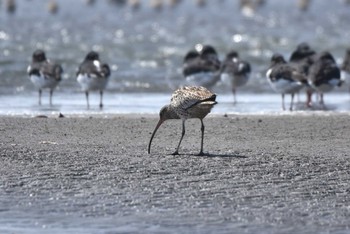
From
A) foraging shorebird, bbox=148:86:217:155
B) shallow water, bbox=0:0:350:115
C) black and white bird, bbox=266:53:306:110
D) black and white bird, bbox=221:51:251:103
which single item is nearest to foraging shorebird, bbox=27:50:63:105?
shallow water, bbox=0:0:350:115

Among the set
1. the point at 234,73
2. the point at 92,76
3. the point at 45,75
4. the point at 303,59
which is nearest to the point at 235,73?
the point at 234,73

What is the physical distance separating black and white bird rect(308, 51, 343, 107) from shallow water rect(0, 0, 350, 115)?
1.21m

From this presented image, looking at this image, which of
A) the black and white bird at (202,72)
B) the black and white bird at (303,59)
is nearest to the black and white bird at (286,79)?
the black and white bird at (303,59)

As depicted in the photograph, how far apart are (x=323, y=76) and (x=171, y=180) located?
10.5m

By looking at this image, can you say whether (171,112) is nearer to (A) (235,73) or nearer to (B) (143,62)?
(A) (235,73)

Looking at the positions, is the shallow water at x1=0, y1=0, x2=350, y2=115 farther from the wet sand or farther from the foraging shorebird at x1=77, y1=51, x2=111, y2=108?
the wet sand

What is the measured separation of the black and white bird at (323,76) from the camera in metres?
21.9

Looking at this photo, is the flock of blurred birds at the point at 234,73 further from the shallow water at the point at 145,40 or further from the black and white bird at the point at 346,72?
the shallow water at the point at 145,40

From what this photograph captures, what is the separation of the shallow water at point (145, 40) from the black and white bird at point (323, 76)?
3.97 ft

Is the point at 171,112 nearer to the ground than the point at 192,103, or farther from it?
nearer to the ground

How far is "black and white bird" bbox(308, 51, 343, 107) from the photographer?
21.9 metres

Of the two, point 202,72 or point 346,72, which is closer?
point 202,72

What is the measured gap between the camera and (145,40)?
38.2 metres

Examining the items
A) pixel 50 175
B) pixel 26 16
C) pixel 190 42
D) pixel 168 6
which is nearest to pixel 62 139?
pixel 50 175
